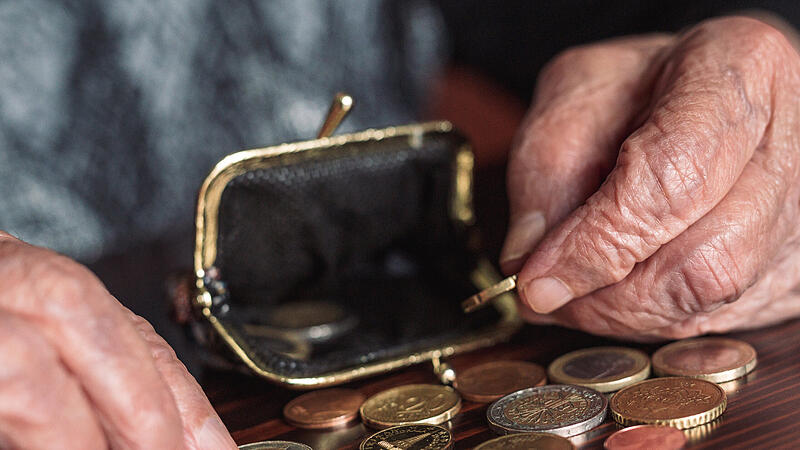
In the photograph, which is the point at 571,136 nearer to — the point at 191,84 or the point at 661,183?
the point at 661,183

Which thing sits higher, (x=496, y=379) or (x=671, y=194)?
(x=671, y=194)

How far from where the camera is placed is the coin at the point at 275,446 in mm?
593

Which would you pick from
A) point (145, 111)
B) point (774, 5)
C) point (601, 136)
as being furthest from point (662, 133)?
point (145, 111)

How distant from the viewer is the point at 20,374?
0.43m

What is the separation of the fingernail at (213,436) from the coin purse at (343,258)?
0.15 m

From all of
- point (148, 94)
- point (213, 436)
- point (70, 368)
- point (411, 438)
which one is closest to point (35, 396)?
point (70, 368)

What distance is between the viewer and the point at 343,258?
875 millimetres

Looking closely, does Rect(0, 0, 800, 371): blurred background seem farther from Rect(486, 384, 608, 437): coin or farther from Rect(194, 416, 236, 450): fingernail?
Rect(194, 416, 236, 450): fingernail

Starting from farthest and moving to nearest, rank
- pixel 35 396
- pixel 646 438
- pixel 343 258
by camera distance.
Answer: pixel 343 258
pixel 646 438
pixel 35 396

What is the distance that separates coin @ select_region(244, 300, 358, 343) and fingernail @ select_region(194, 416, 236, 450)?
23 centimetres

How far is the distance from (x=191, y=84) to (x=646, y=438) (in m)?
1.07

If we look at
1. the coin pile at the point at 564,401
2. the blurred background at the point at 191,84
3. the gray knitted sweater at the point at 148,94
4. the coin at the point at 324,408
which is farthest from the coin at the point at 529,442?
the gray knitted sweater at the point at 148,94

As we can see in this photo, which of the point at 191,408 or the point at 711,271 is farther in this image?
the point at 711,271

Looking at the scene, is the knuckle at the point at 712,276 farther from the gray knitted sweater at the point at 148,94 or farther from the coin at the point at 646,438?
the gray knitted sweater at the point at 148,94
